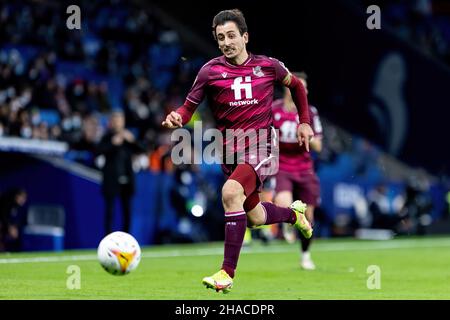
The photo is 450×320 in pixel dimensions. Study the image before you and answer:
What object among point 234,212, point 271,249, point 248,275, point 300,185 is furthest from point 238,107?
point 271,249

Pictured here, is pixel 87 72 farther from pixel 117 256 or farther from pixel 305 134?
pixel 117 256

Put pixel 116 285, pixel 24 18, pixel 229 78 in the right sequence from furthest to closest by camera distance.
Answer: pixel 24 18, pixel 116 285, pixel 229 78

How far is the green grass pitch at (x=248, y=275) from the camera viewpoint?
999 centimetres

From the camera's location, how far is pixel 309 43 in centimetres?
3216

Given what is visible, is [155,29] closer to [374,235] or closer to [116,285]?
[374,235]

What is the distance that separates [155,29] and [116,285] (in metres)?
20.5

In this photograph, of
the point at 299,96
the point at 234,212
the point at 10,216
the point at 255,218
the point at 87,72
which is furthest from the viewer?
the point at 87,72

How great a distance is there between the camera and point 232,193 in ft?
31.0

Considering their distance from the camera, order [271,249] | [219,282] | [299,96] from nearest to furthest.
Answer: [219,282] < [299,96] < [271,249]

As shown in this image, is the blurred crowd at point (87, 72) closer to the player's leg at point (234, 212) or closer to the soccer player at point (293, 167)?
the soccer player at point (293, 167)

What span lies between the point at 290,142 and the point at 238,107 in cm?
420

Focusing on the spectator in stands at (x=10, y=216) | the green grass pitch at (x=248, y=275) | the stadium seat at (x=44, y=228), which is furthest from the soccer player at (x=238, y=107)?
the stadium seat at (x=44, y=228)
